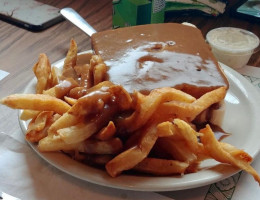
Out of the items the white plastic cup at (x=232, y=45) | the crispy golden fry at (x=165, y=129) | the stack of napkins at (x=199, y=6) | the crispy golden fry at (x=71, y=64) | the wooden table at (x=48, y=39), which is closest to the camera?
the crispy golden fry at (x=165, y=129)

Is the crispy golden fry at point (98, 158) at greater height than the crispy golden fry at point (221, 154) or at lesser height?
lesser

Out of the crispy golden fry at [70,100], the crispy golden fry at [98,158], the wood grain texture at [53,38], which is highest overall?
the crispy golden fry at [70,100]

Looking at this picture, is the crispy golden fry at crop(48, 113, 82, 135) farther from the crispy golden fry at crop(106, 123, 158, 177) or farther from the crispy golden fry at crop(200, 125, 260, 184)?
the crispy golden fry at crop(200, 125, 260, 184)

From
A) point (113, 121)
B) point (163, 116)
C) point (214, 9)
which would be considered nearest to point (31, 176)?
point (113, 121)

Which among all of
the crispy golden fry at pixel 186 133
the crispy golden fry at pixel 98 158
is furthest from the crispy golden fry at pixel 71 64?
the crispy golden fry at pixel 186 133

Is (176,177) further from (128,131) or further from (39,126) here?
(39,126)

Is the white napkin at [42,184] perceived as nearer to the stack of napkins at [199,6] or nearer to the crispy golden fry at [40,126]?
the crispy golden fry at [40,126]

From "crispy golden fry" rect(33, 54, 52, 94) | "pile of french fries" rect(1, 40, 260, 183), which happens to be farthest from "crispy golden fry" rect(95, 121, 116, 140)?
"crispy golden fry" rect(33, 54, 52, 94)
